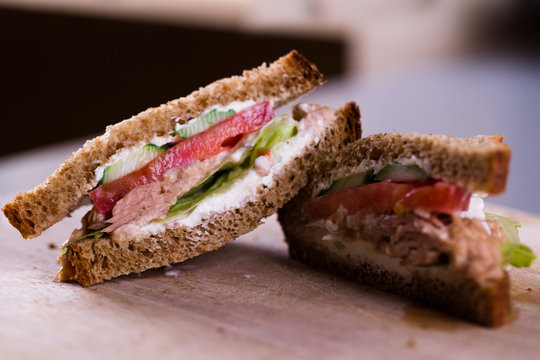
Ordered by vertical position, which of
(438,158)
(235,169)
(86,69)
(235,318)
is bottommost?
(235,318)

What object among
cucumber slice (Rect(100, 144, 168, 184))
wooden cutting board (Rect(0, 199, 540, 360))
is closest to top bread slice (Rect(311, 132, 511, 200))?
wooden cutting board (Rect(0, 199, 540, 360))

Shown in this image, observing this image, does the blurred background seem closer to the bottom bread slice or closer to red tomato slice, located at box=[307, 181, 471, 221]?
the bottom bread slice

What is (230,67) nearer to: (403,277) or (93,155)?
(93,155)

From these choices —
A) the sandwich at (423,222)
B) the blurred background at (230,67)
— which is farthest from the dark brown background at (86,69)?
the sandwich at (423,222)

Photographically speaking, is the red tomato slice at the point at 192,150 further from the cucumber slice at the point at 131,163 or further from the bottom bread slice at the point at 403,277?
the bottom bread slice at the point at 403,277

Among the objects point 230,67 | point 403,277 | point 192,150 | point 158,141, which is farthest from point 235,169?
point 230,67

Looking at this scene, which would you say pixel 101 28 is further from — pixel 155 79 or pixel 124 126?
pixel 124 126
